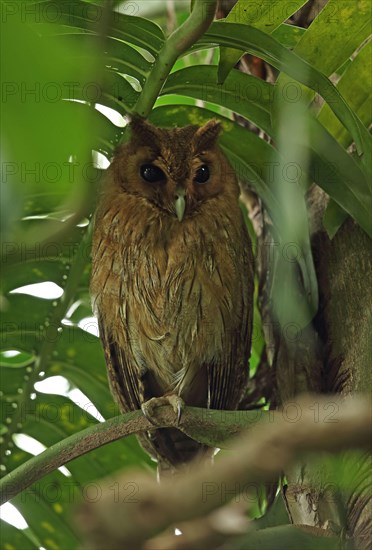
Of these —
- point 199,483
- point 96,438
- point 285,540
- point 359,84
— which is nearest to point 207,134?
point 359,84

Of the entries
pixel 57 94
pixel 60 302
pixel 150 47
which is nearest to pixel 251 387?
pixel 60 302

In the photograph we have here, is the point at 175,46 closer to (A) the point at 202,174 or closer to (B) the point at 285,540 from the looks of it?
(A) the point at 202,174

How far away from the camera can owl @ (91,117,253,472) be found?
5.43ft

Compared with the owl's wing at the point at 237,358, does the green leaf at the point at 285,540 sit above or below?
below

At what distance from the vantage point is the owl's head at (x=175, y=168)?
163 centimetres

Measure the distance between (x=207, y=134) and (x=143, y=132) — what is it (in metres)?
0.14

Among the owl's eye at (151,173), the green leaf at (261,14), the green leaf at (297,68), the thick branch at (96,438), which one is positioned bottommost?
the thick branch at (96,438)

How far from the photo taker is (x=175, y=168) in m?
1.65

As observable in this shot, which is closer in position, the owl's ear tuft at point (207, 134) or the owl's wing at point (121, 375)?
the owl's ear tuft at point (207, 134)

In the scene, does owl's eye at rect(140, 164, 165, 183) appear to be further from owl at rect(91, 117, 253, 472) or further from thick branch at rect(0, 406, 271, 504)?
thick branch at rect(0, 406, 271, 504)

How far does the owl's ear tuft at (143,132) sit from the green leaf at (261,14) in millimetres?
227

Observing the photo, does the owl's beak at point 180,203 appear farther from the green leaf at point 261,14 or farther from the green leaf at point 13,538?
the green leaf at point 13,538

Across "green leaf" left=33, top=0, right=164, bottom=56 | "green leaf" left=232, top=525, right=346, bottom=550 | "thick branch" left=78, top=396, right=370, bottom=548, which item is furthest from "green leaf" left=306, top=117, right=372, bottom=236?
"thick branch" left=78, top=396, right=370, bottom=548

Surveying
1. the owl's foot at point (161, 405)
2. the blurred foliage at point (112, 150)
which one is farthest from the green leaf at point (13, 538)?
the owl's foot at point (161, 405)
